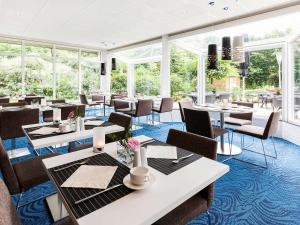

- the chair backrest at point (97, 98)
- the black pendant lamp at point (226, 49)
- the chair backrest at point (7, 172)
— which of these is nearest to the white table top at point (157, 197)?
the chair backrest at point (7, 172)

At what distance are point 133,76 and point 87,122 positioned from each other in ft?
24.3

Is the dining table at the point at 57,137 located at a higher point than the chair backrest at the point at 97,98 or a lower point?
lower

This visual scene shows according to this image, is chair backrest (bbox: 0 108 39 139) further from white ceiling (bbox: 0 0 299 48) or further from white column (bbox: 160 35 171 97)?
white column (bbox: 160 35 171 97)

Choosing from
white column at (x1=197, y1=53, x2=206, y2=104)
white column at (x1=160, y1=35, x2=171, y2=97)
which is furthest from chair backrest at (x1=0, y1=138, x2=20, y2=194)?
white column at (x1=197, y1=53, x2=206, y2=104)

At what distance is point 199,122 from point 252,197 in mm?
1194

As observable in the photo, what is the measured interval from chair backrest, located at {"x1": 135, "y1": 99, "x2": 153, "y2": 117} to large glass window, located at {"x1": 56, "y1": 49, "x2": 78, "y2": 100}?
516 centimetres

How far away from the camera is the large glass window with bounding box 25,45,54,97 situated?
7.98m

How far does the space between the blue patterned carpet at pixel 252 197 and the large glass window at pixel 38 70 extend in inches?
267

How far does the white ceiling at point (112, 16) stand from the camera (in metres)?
4.30

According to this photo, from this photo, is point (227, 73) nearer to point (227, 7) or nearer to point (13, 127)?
point (227, 7)

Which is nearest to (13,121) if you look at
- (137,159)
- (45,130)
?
(45,130)

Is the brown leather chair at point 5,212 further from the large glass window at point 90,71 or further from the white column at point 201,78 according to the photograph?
the large glass window at point 90,71

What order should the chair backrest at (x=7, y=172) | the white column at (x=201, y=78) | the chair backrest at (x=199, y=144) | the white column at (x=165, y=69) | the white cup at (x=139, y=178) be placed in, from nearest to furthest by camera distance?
the white cup at (x=139, y=178), the chair backrest at (x=199, y=144), the chair backrest at (x=7, y=172), the white column at (x=201, y=78), the white column at (x=165, y=69)

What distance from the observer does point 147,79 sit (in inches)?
352
